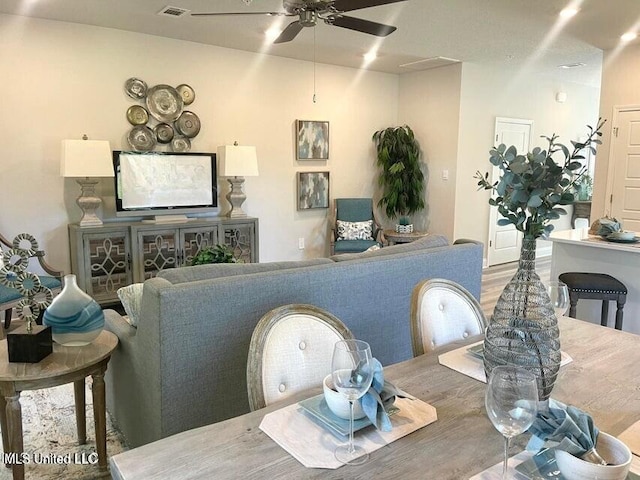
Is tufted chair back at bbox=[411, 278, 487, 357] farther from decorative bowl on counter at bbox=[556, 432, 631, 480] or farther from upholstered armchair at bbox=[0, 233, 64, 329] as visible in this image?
upholstered armchair at bbox=[0, 233, 64, 329]

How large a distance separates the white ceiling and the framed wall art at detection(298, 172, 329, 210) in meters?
1.39

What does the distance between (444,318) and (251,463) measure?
1037 millimetres

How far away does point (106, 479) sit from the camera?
2094 millimetres

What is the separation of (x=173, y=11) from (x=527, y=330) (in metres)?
3.76

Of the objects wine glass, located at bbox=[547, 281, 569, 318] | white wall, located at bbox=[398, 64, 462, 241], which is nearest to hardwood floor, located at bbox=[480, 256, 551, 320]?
white wall, located at bbox=[398, 64, 462, 241]

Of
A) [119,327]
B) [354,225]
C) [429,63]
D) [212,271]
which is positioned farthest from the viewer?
[354,225]

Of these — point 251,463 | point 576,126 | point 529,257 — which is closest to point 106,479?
point 251,463

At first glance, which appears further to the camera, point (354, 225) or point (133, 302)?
point (354, 225)

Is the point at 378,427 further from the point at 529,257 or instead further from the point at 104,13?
the point at 104,13

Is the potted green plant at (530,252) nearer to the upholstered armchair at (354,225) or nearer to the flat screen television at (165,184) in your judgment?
the flat screen television at (165,184)

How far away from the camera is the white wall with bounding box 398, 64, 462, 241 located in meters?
5.97

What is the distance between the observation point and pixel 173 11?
3859 millimetres

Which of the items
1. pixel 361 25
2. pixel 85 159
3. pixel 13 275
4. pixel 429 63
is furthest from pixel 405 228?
pixel 13 275

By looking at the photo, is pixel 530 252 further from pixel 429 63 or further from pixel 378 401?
pixel 429 63
